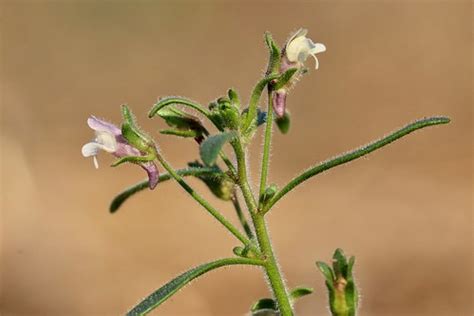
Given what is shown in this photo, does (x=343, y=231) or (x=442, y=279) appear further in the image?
(x=343, y=231)

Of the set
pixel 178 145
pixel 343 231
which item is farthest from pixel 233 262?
pixel 178 145

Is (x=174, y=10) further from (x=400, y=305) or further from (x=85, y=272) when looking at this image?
(x=400, y=305)

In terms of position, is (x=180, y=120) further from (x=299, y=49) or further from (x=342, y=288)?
(x=342, y=288)

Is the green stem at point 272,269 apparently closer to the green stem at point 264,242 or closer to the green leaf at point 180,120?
the green stem at point 264,242

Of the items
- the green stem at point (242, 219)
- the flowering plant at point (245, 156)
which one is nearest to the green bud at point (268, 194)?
the flowering plant at point (245, 156)

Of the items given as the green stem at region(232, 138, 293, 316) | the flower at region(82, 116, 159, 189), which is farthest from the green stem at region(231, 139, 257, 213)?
the flower at region(82, 116, 159, 189)
